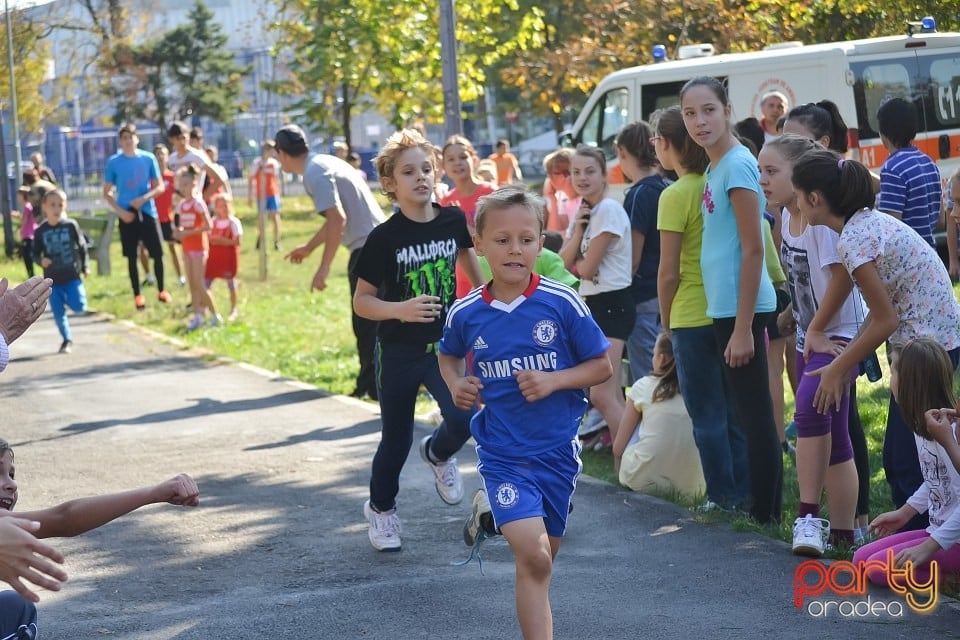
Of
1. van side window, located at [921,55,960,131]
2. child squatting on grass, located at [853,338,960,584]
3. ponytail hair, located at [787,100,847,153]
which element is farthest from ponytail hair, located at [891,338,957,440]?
van side window, located at [921,55,960,131]

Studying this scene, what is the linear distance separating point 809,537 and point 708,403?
3.21ft

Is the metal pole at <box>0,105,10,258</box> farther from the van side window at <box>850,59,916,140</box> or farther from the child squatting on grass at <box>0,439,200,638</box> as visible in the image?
the child squatting on grass at <box>0,439,200,638</box>

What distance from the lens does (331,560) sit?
6.16m

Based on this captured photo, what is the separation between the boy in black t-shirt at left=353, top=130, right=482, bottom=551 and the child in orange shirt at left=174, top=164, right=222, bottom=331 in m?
8.87

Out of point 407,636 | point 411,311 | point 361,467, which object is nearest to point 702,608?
point 407,636

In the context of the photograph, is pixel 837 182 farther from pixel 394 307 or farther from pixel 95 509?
pixel 95 509

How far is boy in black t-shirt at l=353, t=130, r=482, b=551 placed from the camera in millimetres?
6164

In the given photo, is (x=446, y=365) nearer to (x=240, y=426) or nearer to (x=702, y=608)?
(x=702, y=608)

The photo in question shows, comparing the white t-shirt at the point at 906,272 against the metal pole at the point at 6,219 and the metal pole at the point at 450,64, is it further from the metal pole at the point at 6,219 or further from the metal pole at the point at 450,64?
the metal pole at the point at 6,219

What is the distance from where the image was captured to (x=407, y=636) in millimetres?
5020

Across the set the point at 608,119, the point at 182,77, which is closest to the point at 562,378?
the point at 608,119

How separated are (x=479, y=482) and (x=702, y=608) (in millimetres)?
2657

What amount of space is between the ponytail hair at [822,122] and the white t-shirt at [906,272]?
5.86ft

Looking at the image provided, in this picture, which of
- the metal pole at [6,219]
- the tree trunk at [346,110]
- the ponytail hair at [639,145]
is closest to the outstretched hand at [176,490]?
the ponytail hair at [639,145]
